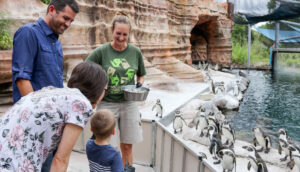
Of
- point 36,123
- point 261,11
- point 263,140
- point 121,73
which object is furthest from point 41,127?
point 261,11

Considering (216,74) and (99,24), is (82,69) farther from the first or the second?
(216,74)

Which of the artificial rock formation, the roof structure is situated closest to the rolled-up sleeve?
the artificial rock formation

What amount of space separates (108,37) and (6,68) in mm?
4398

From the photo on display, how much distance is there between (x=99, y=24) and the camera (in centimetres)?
876

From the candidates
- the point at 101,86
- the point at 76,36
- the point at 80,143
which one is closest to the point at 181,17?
the point at 76,36

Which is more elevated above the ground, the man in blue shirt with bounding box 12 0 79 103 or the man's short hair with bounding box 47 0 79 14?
the man's short hair with bounding box 47 0 79 14

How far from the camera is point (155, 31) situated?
12.8m

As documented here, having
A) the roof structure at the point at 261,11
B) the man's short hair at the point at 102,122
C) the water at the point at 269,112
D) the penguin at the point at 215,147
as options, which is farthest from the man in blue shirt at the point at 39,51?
the roof structure at the point at 261,11

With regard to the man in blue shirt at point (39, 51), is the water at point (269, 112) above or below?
below

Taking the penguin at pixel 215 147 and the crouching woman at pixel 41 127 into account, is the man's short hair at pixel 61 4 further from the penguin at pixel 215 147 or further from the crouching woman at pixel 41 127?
the penguin at pixel 215 147

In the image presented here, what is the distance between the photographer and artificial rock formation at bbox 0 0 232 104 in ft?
21.2

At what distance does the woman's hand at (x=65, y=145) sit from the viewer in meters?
1.15

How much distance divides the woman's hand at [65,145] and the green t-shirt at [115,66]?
48.7 inches

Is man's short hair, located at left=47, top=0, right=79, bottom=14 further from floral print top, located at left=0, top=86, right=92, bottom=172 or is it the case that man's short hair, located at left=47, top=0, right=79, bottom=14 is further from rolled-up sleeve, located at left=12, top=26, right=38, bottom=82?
floral print top, located at left=0, top=86, right=92, bottom=172
